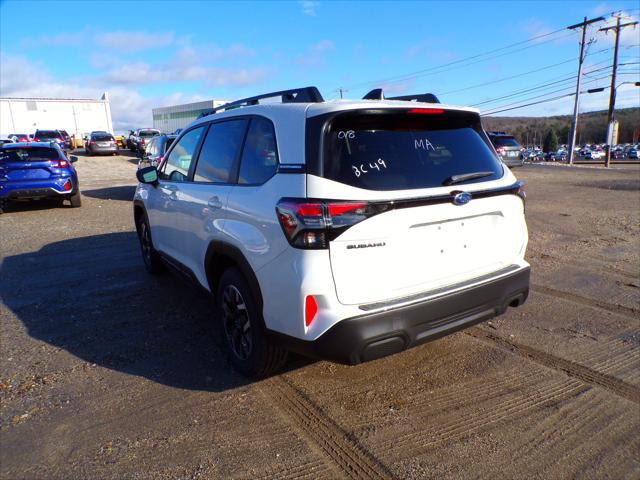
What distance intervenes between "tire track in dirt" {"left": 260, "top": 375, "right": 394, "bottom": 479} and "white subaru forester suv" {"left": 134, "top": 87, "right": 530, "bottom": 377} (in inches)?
7.5

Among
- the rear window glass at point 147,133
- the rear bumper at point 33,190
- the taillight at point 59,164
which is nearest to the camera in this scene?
the rear bumper at point 33,190

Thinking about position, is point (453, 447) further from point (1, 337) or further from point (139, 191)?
point (139, 191)

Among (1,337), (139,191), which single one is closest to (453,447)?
(1,337)

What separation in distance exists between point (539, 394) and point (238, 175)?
2.51 m

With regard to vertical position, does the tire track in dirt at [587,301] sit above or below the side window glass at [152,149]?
below

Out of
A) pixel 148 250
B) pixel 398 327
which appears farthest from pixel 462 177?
pixel 148 250

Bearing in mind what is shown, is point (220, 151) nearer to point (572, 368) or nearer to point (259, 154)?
point (259, 154)

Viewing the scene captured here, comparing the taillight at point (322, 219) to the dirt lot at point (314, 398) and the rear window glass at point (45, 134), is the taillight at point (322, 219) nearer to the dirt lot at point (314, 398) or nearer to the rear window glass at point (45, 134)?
the dirt lot at point (314, 398)

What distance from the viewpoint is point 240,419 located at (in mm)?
2947

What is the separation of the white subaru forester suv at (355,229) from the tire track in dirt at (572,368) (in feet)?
1.81

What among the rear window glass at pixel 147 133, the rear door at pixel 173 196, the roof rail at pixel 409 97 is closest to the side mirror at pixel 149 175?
the rear door at pixel 173 196

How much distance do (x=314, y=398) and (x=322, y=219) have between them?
1320 mm

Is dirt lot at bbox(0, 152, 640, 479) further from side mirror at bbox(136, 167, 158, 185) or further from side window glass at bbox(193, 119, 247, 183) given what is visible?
side window glass at bbox(193, 119, 247, 183)

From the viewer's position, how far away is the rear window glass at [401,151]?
273 cm
